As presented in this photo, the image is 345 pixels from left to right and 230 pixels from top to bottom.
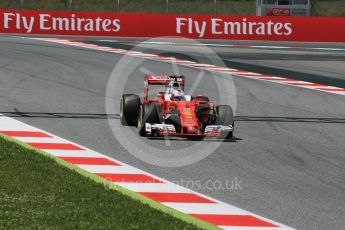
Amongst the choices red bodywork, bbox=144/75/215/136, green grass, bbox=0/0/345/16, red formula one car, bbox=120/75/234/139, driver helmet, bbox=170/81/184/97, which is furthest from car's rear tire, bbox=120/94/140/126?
green grass, bbox=0/0/345/16

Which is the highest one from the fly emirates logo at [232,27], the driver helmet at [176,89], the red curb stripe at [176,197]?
the driver helmet at [176,89]

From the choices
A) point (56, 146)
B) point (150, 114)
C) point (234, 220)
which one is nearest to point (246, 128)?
point (150, 114)

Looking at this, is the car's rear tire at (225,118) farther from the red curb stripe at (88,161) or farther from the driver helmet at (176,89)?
the red curb stripe at (88,161)

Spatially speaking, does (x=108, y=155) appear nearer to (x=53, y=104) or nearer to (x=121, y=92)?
(x=53, y=104)

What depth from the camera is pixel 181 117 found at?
1367 cm

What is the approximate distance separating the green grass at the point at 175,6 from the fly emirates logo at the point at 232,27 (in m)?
17.0

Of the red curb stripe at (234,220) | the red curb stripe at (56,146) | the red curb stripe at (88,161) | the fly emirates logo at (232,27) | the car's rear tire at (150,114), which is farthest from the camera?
the fly emirates logo at (232,27)

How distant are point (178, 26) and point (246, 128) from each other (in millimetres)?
20938

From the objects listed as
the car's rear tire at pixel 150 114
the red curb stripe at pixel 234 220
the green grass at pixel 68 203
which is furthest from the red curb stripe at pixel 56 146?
the red curb stripe at pixel 234 220

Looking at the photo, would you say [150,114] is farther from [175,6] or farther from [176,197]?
[175,6]

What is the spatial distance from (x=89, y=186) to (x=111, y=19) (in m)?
26.1

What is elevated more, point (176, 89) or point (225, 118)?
point (176, 89)

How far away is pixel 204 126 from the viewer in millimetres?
14070

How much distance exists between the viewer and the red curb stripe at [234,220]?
8992 mm
